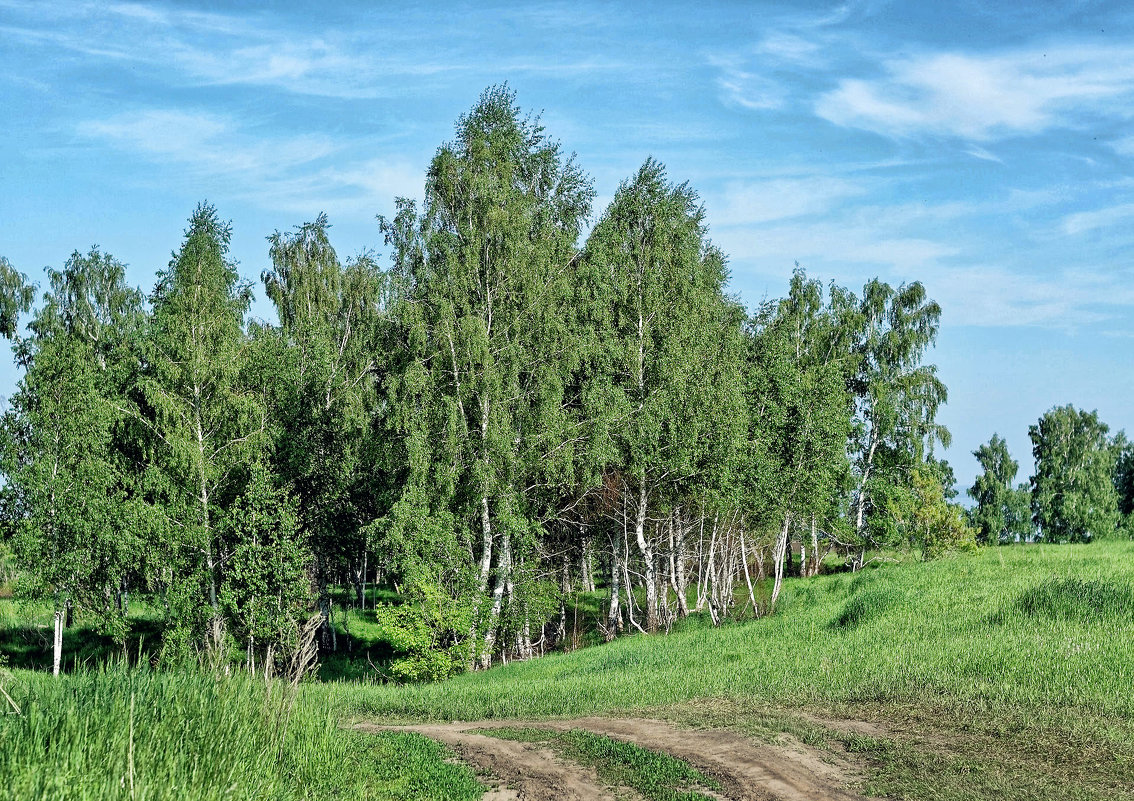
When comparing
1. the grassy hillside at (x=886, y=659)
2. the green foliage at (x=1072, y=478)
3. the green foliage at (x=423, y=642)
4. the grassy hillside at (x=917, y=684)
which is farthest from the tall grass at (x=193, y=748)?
the green foliage at (x=1072, y=478)

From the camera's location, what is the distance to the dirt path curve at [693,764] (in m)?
11.8

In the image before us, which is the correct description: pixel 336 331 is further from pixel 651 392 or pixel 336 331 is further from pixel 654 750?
pixel 654 750

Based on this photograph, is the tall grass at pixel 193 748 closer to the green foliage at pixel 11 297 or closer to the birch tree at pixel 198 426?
the birch tree at pixel 198 426

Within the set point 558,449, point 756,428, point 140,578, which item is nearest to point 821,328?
point 756,428

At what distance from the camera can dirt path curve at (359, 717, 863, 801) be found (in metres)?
11.8

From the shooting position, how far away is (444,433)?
30.3m

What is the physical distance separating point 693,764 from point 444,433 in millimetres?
18712

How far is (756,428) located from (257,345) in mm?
17837

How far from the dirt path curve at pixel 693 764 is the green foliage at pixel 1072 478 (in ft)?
202

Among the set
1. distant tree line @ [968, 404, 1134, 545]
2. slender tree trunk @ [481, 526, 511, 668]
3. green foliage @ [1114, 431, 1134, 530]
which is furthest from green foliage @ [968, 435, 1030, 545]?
slender tree trunk @ [481, 526, 511, 668]

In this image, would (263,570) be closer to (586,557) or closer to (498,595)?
(498,595)

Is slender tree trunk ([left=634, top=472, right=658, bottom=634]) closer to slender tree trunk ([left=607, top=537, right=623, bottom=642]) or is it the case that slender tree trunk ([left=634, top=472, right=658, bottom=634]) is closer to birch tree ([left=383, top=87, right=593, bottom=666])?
slender tree trunk ([left=607, top=537, right=623, bottom=642])

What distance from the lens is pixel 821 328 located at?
4900 centimetres

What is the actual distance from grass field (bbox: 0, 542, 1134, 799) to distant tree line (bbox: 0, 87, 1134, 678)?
5.68 metres
